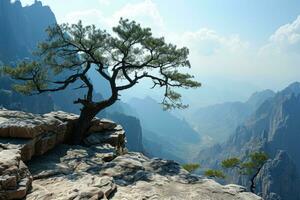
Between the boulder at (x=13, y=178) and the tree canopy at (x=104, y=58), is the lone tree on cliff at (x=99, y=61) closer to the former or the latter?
the tree canopy at (x=104, y=58)

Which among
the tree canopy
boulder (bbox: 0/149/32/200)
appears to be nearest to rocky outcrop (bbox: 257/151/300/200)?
the tree canopy

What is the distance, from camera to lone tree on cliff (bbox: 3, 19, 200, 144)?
26703 millimetres

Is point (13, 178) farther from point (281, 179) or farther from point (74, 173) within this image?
point (281, 179)

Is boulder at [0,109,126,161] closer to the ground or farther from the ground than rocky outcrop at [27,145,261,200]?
farther from the ground

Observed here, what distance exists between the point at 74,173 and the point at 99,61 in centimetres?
1373

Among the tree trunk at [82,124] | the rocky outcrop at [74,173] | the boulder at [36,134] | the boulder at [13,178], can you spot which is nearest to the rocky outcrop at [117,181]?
the rocky outcrop at [74,173]

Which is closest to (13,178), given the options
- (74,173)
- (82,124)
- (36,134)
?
(74,173)

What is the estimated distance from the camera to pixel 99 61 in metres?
28.6

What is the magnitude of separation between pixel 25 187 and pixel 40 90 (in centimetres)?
1630

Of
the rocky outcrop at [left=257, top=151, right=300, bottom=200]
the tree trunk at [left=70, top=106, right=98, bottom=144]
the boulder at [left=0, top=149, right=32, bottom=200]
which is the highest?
the tree trunk at [left=70, top=106, right=98, bottom=144]

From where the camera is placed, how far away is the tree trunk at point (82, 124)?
26766mm

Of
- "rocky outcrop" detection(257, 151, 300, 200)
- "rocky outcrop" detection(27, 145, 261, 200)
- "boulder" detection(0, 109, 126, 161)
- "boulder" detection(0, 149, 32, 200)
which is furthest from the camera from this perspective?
"rocky outcrop" detection(257, 151, 300, 200)

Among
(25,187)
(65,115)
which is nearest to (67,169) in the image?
(25,187)

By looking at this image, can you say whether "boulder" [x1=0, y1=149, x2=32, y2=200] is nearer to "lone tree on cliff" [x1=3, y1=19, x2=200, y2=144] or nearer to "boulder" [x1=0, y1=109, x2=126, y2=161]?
"boulder" [x1=0, y1=109, x2=126, y2=161]
